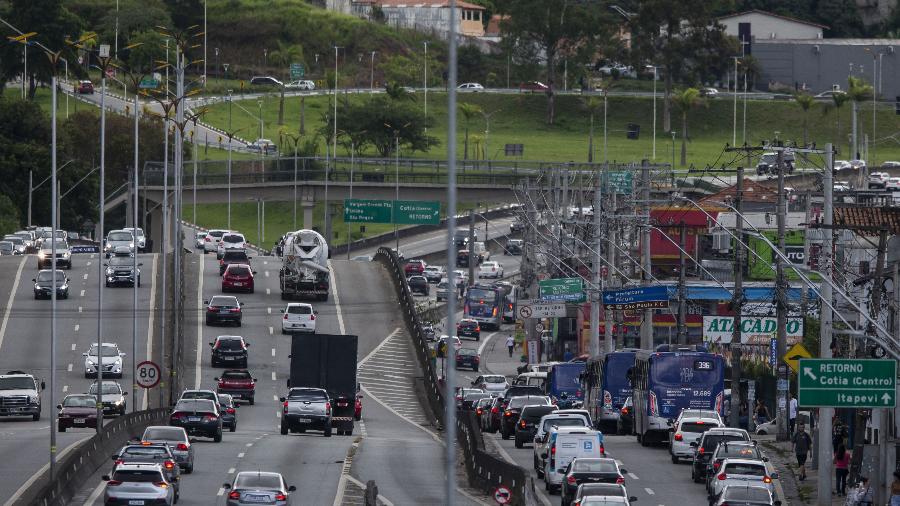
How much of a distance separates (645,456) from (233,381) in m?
21.0

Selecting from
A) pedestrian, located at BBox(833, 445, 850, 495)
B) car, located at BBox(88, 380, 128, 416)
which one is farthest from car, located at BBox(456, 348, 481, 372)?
pedestrian, located at BBox(833, 445, 850, 495)

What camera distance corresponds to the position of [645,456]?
53094mm

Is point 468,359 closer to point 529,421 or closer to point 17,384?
point 17,384

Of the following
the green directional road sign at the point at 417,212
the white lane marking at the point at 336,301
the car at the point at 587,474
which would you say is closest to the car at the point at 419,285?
the green directional road sign at the point at 417,212

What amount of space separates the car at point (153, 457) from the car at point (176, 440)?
2490 mm

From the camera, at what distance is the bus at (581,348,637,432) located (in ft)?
198

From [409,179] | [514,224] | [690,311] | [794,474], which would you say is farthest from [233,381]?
[514,224]

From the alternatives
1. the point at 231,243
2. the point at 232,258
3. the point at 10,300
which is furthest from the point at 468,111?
the point at 10,300

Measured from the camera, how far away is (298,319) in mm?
82562

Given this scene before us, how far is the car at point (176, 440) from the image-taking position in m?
44.2

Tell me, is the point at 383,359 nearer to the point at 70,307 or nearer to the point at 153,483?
the point at 70,307

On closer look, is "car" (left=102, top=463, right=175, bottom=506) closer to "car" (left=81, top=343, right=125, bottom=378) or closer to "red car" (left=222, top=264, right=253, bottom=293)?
"car" (left=81, top=343, right=125, bottom=378)

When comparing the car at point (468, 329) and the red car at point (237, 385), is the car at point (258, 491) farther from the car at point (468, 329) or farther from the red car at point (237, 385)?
the car at point (468, 329)

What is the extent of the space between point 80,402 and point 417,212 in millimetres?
56294
